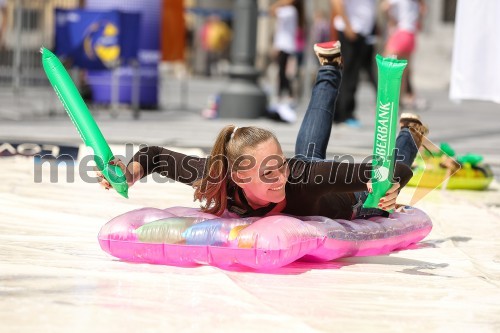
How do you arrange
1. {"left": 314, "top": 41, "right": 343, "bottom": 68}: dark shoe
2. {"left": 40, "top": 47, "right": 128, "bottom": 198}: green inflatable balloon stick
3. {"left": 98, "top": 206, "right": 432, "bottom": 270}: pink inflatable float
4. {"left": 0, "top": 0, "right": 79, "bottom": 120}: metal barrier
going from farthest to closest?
{"left": 0, "top": 0, "right": 79, "bottom": 120}: metal barrier
{"left": 314, "top": 41, "right": 343, "bottom": 68}: dark shoe
{"left": 40, "top": 47, "right": 128, "bottom": 198}: green inflatable balloon stick
{"left": 98, "top": 206, "right": 432, "bottom": 270}: pink inflatable float

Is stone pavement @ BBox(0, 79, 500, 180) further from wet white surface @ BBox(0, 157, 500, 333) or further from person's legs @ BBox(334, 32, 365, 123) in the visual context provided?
wet white surface @ BBox(0, 157, 500, 333)

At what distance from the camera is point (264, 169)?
385 centimetres

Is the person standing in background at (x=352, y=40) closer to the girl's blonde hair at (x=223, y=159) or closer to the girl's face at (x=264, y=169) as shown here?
the girl's blonde hair at (x=223, y=159)

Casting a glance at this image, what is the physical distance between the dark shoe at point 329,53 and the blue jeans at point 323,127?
30 millimetres

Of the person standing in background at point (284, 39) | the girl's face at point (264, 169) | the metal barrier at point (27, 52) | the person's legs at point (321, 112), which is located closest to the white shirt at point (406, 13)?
the person standing in background at point (284, 39)

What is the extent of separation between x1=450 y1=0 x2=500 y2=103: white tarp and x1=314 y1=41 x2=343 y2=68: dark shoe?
120 centimetres

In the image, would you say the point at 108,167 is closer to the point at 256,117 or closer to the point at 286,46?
the point at 256,117

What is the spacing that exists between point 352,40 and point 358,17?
298mm

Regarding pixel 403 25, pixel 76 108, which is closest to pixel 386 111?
pixel 76 108

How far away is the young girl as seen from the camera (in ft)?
12.7

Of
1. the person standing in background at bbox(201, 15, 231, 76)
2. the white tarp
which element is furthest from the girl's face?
the person standing in background at bbox(201, 15, 231, 76)

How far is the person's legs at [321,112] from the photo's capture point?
4844 millimetres

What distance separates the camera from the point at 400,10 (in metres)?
12.5

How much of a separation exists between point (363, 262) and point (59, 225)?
1.54 m
